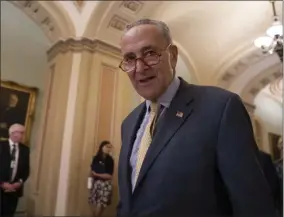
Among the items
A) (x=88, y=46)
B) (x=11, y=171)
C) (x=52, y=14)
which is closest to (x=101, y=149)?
(x=11, y=171)

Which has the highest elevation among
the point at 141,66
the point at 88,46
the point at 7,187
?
the point at 88,46

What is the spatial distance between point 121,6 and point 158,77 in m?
4.81

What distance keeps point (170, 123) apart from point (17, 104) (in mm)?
5723

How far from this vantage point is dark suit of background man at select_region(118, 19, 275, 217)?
0.99 metres

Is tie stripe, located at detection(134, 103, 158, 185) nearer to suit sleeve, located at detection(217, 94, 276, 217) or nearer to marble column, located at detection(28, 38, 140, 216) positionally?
suit sleeve, located at detection(217, 94, 276, 217)

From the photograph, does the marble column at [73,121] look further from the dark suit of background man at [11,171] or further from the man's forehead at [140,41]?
the man's forehead at [140,41]

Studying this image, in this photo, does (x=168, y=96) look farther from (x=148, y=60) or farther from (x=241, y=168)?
(x=241, y=168)

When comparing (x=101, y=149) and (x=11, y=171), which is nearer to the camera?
(x=11, y=171)

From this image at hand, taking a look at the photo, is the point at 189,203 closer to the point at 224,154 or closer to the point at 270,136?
the point at 224,154

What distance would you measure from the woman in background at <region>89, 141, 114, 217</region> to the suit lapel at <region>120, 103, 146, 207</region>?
3014mm

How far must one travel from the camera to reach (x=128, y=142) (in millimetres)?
1293

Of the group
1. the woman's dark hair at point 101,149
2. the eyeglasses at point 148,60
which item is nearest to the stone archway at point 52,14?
the woman's dark hair at point 101,149

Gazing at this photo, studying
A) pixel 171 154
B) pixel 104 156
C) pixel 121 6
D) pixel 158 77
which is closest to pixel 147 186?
pixel 171 154

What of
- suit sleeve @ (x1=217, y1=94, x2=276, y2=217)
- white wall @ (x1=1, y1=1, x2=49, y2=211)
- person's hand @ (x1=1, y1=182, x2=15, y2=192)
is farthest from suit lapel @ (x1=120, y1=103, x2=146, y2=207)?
white wall @ (x1=1, y1=1, x2=49, y2=211)
